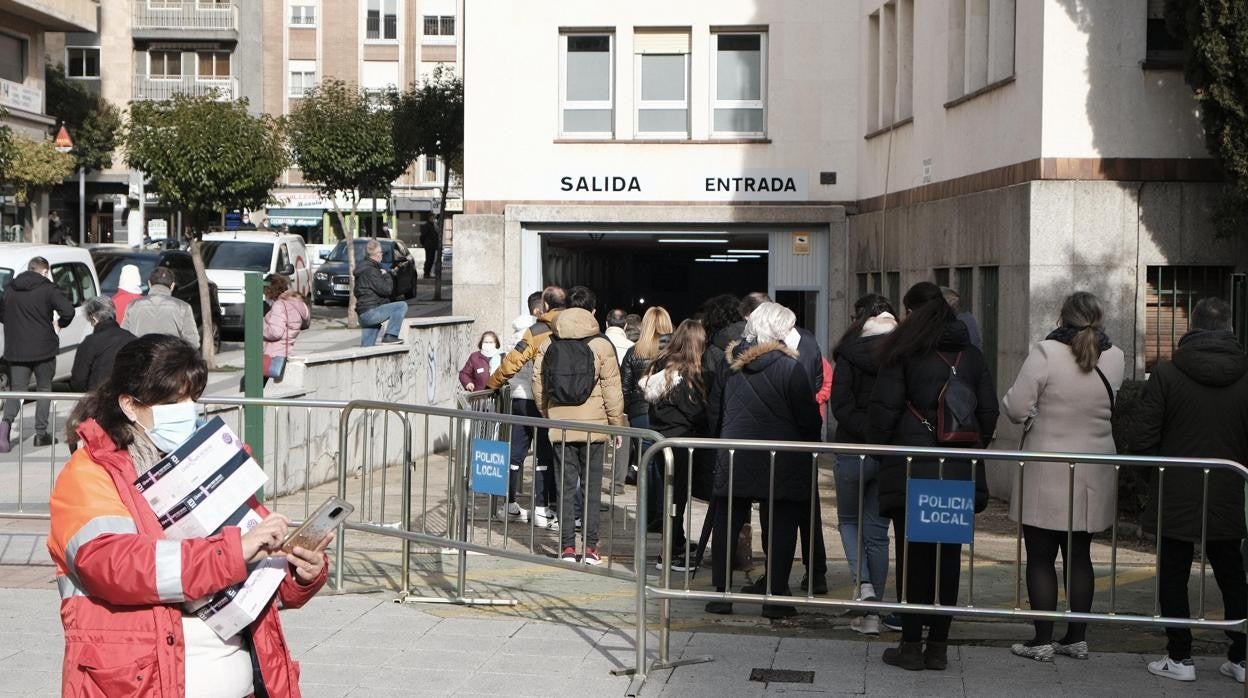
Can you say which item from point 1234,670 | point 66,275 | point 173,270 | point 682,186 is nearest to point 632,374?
point 1234,670

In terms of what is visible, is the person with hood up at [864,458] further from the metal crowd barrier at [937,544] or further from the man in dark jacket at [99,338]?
the man in dark jacket at [99,338]

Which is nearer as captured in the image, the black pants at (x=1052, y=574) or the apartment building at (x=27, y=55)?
the black pants at (x=1052, y=574)

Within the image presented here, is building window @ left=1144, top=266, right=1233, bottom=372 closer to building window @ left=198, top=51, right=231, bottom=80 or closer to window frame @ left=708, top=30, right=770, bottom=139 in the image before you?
window frame @ left=708, top=30, right=770, bottom=139

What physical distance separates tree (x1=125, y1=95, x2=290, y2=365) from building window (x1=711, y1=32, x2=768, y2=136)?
27.7ft

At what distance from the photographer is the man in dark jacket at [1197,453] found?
283 inches

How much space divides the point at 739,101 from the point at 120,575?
19961 mm

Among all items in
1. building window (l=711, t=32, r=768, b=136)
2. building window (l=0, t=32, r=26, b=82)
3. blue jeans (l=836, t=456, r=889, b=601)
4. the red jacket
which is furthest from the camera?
building window (l=0, t=32, r=26, b=82)

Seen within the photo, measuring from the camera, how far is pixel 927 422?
7.52 m

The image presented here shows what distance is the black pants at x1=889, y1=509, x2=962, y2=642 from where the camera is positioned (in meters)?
7.33

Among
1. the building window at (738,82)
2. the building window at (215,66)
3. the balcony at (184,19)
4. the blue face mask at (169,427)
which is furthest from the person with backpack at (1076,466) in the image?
the building window at (215,66)

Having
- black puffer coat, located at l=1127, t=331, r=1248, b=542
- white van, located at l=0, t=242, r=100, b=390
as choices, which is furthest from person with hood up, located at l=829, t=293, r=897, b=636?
white van, located at l=0, t=242, r=100, b=390

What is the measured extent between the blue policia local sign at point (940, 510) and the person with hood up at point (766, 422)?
0.99 metres

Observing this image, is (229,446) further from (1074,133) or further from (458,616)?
(1074,133)

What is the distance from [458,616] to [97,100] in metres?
53.1
